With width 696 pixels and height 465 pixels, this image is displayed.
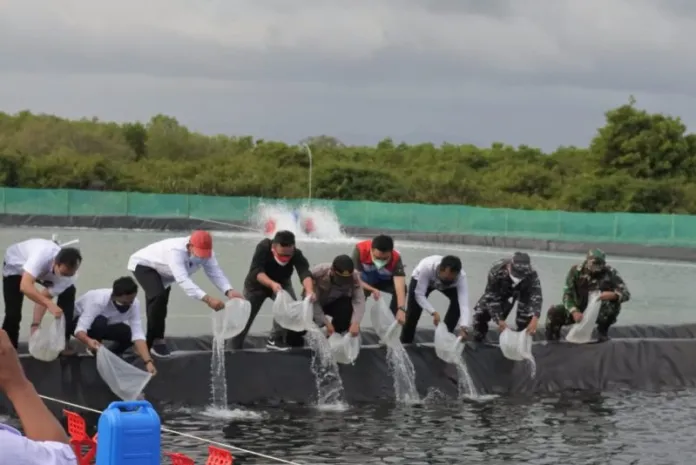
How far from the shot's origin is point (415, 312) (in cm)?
1338

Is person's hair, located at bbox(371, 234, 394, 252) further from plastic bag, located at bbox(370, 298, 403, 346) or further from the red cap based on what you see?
the red cap

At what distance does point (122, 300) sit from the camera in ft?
36.1

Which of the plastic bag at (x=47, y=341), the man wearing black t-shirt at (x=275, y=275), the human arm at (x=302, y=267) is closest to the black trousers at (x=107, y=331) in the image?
the plastic bag at (x=47, y=341)

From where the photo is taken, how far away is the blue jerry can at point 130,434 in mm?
5016

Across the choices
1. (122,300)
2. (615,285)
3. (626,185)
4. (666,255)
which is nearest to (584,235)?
(666,255)

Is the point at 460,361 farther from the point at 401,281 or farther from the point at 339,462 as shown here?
the point at 339,462

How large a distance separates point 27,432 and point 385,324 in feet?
30.1

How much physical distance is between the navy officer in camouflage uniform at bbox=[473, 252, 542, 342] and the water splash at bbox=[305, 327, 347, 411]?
1953mm

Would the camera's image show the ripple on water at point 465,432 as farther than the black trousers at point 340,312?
No

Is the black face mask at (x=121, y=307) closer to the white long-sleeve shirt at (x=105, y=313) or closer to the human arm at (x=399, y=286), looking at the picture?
the white long-sleeve shirt at (x=105, y=313)

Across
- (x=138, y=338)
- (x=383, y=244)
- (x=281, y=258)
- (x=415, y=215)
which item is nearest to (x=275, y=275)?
(x=281, y=258)

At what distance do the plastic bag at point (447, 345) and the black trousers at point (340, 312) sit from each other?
969mm

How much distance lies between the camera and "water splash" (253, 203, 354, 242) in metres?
50.2

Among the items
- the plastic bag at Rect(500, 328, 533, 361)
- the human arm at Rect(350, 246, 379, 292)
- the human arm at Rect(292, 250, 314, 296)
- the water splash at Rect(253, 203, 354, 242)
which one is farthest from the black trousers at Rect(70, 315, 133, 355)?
the water splash at Rect(253, 203, 354, 242)
